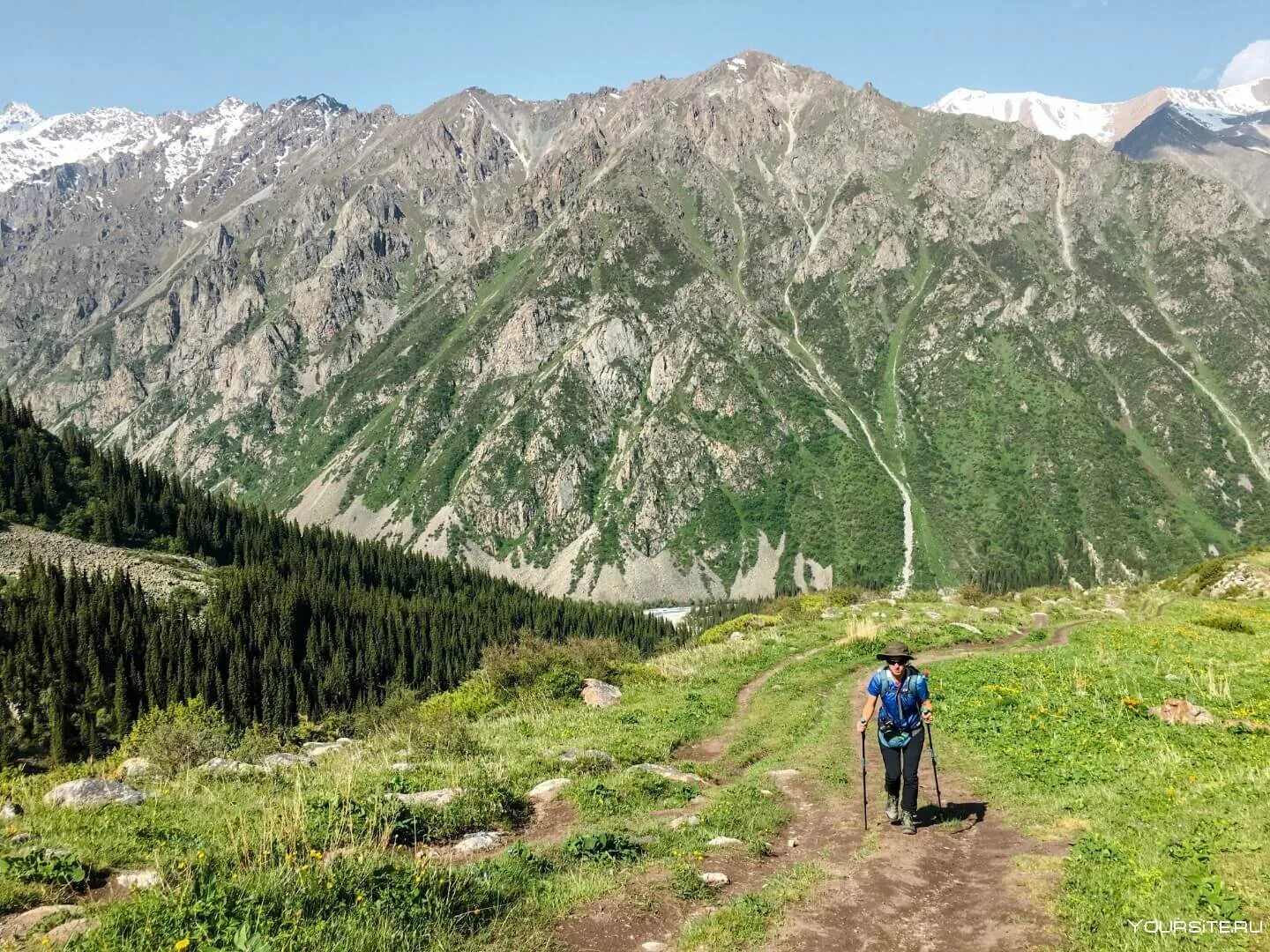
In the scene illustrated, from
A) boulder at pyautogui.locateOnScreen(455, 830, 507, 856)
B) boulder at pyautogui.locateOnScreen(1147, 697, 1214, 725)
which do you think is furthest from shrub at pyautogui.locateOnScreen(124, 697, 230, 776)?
boulder at pyautogui.locateOnScreen(1147, 697, 1214, 725)

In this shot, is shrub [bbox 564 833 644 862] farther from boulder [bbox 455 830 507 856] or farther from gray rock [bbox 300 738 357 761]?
gray rock [bbox 300 738 357 761]

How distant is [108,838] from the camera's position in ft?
40.7

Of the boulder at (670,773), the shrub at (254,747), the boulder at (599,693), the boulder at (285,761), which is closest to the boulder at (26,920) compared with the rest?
the boulder at (285,761)

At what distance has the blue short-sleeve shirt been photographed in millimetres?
14953

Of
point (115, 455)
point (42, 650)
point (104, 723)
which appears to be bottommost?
point (104, 723)

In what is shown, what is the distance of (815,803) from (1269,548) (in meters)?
89.4

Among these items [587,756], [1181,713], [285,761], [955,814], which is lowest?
[285,761]

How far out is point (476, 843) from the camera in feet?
44.1

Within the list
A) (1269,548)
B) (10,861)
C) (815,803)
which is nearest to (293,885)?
(10,861)

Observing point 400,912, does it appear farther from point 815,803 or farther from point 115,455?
point 115,455

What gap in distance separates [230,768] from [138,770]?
16.1 feet

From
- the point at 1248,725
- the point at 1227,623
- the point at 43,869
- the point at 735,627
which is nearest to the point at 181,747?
the point at 43,869

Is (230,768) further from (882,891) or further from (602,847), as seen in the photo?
(882,891)

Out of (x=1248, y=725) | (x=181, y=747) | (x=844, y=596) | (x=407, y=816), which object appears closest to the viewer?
(x=407, y=816)
